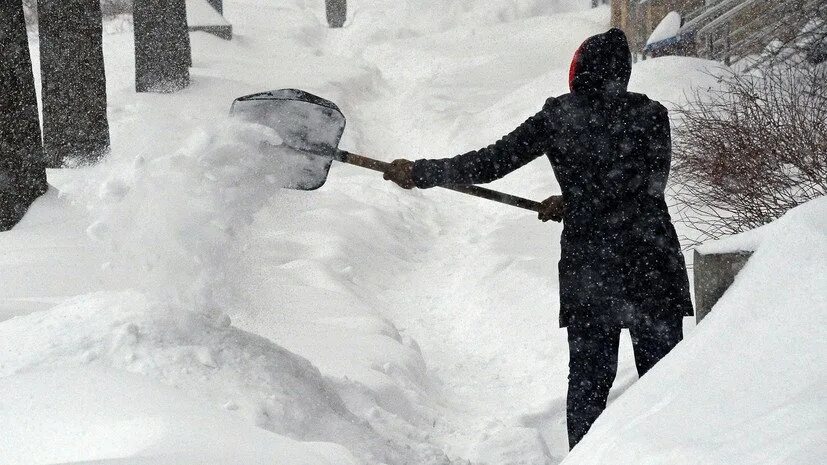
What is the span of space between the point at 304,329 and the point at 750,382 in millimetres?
3359

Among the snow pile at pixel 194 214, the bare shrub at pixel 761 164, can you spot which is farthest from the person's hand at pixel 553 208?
the bare shrub at pixel 761 164

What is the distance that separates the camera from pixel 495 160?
3.16 meters

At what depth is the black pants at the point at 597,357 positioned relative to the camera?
313 cm

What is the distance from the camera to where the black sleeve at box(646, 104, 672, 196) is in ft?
9.86

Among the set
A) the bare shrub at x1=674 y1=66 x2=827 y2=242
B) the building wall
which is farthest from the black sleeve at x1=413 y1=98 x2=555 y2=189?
the building wall

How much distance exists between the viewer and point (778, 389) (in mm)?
1603

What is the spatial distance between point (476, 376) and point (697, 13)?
431 inches

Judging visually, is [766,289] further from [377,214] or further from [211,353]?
[377,214]

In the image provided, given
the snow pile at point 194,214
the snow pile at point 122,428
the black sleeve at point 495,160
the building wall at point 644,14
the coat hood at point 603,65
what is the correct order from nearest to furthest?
the snow pile at point 122,428, the coat hood at point 603,65, the black sleeve at point 495,160, the snow pile at point 194,214, the building wall at point 644,14

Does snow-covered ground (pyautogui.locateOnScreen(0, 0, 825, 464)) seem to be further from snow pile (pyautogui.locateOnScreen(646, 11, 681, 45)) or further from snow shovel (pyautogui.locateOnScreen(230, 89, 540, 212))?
snow pile (pyautogui.locateOnScreen(646, 11, 681, 45))

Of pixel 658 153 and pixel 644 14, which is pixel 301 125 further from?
pixel 644 14

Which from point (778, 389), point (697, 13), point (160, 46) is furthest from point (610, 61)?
point (697, 13)

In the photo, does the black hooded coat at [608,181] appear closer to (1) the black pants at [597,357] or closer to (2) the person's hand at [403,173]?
(1) the black pants at [597,357]

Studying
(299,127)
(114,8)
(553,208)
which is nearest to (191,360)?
(299,127)
